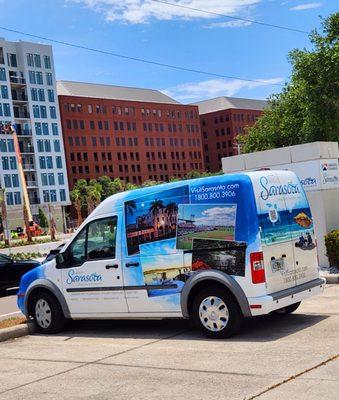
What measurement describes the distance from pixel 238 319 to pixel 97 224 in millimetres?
2709

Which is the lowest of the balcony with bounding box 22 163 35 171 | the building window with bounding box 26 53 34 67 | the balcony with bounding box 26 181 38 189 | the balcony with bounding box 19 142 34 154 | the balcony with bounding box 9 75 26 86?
the balcony with bounding box 26 181 38 189

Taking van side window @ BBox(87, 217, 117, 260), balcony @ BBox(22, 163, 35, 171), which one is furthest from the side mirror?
balcony @ BBox(22, 163, 35, 171)

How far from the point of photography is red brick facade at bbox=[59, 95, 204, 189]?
129 m

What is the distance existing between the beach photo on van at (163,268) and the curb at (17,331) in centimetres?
253

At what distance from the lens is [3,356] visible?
8289 mm

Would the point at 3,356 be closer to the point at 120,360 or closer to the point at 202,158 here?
the point at 120,360

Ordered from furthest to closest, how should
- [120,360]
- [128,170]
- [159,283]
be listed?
[128,170] → [159,283] → [120,360]

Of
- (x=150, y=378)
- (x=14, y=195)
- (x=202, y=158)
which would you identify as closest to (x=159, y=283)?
(x=150, y=378)

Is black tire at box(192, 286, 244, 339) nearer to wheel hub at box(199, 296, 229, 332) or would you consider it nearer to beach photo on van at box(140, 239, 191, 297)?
wheel hub at box(199, 296, 229, 332)

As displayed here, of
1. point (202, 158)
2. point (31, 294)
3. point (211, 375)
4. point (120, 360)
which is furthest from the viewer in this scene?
point (202, 158)

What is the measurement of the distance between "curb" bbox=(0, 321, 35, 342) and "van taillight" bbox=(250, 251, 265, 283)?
415 cm

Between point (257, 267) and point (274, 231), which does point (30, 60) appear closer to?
point (274, 231)

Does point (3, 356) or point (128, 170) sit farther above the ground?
point (128, 170)

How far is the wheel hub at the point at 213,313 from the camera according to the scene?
7945 mm
